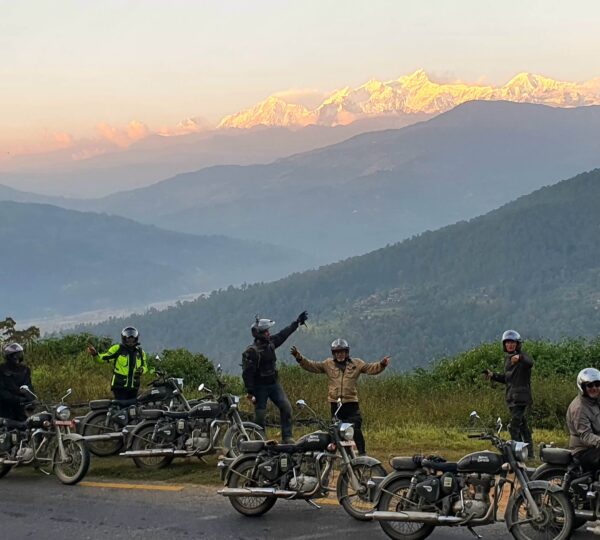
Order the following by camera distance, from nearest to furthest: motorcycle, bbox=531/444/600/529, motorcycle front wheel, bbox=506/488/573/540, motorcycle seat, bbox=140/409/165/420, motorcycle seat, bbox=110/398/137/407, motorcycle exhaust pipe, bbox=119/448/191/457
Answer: motorcycle front wheel, bbox=506/488/573/540 → motorcycle, bbox=531/444/600/529 → motorcycle exhaust pipe, bbox=119/448/191/457 → motorcycle seat, bbox=140/409/165/420 → motorcycle seat, bbox=110/398/137/407

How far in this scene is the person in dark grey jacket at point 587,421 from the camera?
764 cm

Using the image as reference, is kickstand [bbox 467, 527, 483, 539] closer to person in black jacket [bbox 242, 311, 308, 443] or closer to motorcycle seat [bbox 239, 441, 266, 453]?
motorcycle seat [bbox 239, 441, 266, 453]

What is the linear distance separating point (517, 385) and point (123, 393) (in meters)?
5.74

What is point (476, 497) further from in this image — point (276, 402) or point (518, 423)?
point (276, 402)

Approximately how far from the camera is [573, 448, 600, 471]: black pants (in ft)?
25.0

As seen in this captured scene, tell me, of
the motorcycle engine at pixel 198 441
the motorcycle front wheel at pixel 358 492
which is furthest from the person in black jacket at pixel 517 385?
the motorcycle engine at pixel 198 441

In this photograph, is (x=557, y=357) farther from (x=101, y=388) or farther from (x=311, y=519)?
(x=311, y=519)

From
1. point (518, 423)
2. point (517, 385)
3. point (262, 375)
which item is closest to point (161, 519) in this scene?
point (262, 375)

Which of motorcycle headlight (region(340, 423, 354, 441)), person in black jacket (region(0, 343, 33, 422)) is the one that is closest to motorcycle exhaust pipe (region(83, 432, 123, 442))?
person in black jacket (region(0, 343, 33, 422))

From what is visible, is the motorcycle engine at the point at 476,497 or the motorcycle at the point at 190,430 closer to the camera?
the motorcycle engine at the point at 476,497

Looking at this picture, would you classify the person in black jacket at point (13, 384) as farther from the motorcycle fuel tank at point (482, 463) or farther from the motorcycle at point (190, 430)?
the motorcycle fuel tank at point (482, 463)

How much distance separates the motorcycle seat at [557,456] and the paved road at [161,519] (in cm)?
67

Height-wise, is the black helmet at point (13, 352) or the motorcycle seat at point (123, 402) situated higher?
the black helmet at point (13, 352)

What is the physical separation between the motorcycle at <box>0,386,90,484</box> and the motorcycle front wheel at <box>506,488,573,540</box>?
5663 millimetres
